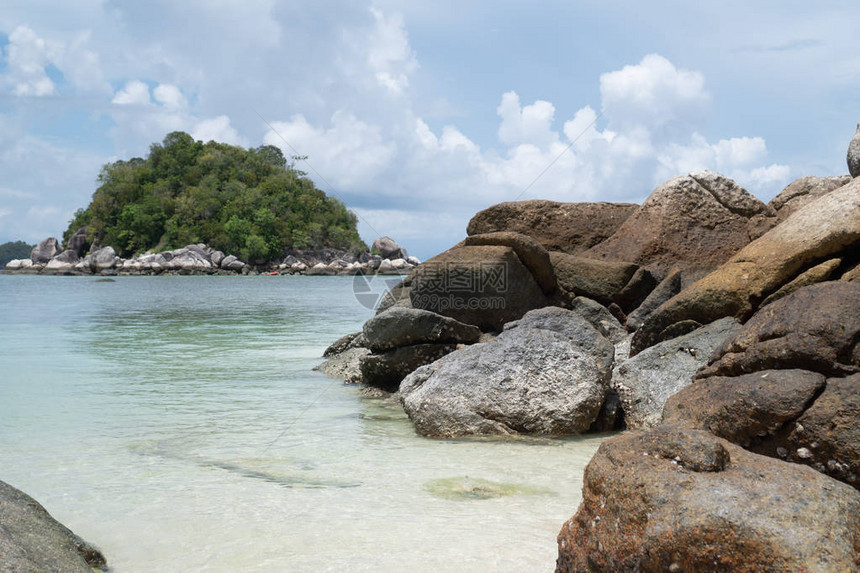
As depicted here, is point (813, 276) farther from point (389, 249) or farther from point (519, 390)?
A: point (389, 249)

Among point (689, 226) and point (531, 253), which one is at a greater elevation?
point (689, 226)

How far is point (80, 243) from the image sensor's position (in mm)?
90938

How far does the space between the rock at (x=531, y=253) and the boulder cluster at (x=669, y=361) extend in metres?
0.02

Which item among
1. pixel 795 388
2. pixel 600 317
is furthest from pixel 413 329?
pixel 795 388

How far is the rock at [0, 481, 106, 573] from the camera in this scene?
2.79 m

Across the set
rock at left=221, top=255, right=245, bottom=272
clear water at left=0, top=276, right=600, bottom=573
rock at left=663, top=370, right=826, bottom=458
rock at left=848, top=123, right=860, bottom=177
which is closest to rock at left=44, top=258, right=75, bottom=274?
rock at left=221, top=255, right=245, bottom=272

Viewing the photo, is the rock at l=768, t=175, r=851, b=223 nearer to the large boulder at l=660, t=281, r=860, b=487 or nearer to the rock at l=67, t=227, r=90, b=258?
the large boulder at l=660, t=281, r=860, b=487

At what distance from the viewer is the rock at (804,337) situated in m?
4.12

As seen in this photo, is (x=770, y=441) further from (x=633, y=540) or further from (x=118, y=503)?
(x=118, y=503)

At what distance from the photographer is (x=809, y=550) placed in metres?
2.55

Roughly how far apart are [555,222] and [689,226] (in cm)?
205

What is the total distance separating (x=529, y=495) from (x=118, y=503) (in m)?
2.65

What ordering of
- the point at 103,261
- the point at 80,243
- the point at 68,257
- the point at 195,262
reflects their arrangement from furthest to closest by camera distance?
1. the point at 80,243
2. the point at 68,257
3. the point at 103,261
4. the point at 195,262

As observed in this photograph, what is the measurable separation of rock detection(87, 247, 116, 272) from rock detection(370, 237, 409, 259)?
30.4m
